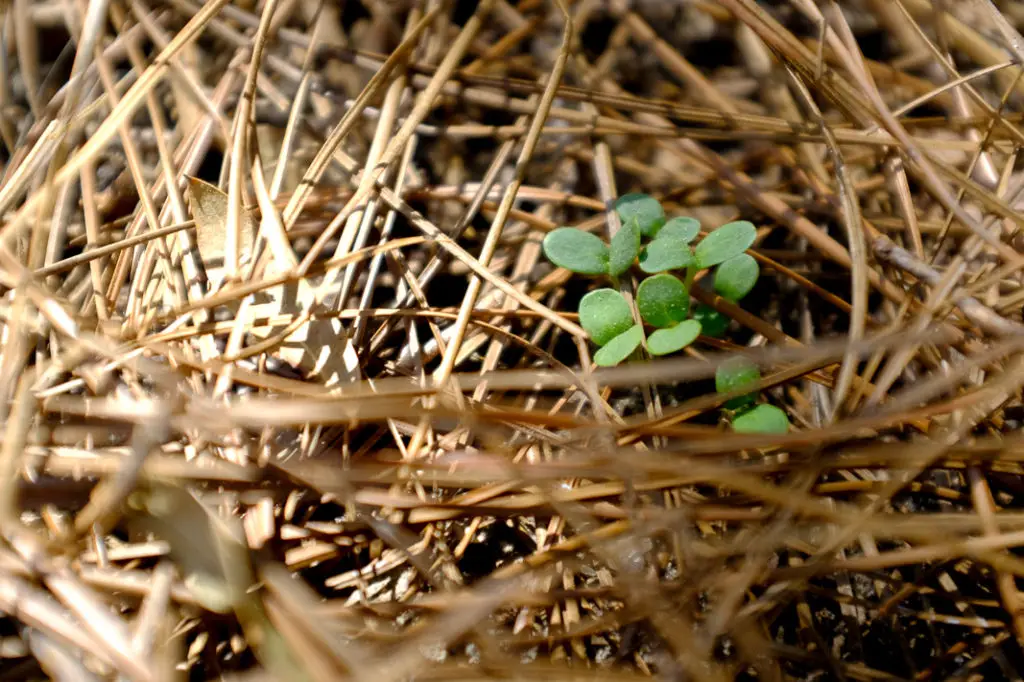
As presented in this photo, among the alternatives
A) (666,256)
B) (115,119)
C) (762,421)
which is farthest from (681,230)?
(115,119)

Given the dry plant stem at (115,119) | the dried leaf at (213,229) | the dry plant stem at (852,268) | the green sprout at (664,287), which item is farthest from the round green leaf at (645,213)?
the dry plant stem at (115,119)

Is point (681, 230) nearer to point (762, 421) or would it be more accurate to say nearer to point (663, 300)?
point (663, 300)

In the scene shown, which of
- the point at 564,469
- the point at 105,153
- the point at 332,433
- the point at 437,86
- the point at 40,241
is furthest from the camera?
the point at 105,153

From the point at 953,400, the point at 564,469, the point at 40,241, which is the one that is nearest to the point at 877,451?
the point at 953,400

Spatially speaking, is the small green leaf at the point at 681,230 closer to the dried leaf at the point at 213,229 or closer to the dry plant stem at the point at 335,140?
the dry plant stem at the point at 335,140

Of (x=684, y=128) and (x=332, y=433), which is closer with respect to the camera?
(x=332, y=433)

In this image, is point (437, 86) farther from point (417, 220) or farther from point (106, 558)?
point (106, 558)
